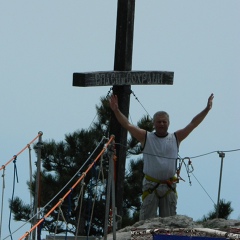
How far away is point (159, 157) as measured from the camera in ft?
A: 60.1

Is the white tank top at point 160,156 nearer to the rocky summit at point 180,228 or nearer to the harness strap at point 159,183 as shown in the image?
the harness strap at point 159,183

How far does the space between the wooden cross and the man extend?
2.92 m

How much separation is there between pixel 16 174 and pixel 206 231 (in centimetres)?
324

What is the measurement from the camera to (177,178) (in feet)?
61.0

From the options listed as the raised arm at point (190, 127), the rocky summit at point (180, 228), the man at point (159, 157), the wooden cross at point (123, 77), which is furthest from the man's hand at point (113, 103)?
the wooden cross at point (123, 77)

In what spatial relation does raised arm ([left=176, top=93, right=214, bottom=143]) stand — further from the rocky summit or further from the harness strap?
the rocky summit

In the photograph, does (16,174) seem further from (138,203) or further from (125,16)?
(138,203)

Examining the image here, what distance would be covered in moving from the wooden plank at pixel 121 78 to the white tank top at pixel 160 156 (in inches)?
113

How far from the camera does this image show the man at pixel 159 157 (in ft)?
59.9

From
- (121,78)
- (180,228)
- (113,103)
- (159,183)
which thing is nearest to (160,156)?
(159,183)

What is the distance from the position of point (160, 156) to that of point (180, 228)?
1573mm

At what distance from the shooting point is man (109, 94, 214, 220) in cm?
1827

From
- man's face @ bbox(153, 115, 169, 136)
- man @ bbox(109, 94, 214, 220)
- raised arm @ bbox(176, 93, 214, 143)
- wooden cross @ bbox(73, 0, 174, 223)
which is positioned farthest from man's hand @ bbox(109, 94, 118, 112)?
wooden cross @ bbox(73, 0, 174, 223)

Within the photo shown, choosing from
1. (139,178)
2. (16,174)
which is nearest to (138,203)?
(139,178)
